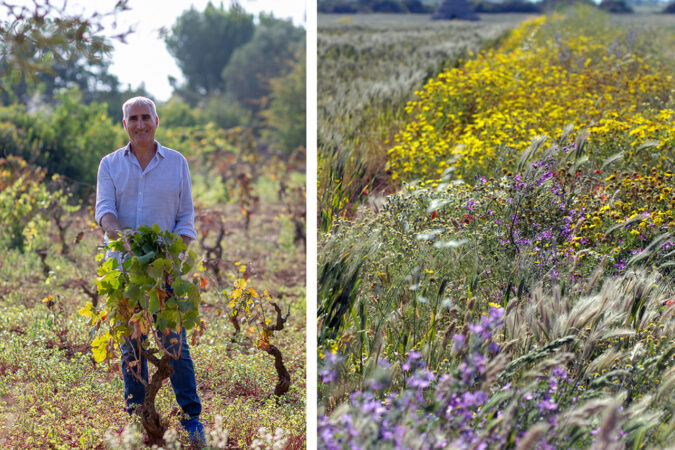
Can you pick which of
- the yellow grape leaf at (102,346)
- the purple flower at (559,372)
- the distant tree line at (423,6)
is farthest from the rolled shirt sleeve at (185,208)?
the distant tree line at (423,6)

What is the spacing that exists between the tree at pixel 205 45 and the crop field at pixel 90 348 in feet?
57.2

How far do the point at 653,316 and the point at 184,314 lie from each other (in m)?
1.78

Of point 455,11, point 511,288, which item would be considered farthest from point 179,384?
point 455,11

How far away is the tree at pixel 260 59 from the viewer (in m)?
20.7

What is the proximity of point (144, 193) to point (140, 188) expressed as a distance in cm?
3

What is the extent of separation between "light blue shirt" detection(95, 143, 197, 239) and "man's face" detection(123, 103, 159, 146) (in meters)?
0.07

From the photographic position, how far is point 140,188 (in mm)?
2635

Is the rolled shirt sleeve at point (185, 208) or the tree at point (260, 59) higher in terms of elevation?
the tree at point (260, 59)

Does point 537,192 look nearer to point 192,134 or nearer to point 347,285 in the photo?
point 347,285

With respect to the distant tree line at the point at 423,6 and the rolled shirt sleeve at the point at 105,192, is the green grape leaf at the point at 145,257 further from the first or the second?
the distant tree line at the point at 423,6

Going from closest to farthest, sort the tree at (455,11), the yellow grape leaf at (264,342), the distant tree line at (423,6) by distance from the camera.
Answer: the yellow grape leaf at (264,342) < the distant tree line at (423,6) < the tree at (455,11)

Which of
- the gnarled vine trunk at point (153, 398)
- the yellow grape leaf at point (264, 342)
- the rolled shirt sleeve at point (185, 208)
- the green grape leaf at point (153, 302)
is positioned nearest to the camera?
the green grape leaf at point (153, 302)

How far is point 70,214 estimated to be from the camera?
6.54m

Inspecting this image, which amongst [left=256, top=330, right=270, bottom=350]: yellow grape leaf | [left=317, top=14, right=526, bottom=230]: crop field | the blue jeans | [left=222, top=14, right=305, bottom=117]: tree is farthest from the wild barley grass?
[left=222, top=14, right=305, bottom=117]: tree
